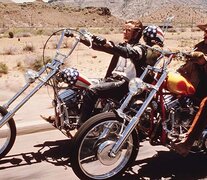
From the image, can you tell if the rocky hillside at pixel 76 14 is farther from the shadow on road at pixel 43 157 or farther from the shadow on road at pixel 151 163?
the shadow on road at pixel 151 163

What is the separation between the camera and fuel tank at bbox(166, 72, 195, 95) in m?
4.46

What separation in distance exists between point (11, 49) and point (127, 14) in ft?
447

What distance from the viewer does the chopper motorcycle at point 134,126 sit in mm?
4125

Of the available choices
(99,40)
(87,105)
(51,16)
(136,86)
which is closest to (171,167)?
(87,105)

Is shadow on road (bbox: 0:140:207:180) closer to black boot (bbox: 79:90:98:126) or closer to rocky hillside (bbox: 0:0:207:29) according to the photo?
black boot (bbox: 79:90:98:126)

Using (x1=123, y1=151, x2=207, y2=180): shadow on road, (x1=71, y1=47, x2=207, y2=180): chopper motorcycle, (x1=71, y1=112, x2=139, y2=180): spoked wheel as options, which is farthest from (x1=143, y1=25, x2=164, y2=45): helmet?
(x1=123, y1=151, x2=207, y2=180): shadow on road

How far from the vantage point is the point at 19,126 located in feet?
21.2

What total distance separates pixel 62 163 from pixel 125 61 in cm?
155

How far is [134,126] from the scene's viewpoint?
163 inches

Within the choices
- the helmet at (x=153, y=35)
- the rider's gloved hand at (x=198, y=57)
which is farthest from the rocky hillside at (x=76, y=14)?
the rider's gloved hand at (x=198, y=57)

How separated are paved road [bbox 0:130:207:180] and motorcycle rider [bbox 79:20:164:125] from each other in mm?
653

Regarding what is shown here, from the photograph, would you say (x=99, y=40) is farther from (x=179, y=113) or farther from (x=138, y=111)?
(x=179, y=113)

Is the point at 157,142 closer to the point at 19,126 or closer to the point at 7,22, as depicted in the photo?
the point at 19,126

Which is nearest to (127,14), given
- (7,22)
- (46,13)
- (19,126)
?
(46,13)
